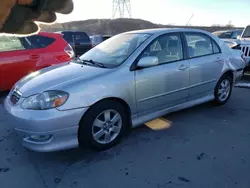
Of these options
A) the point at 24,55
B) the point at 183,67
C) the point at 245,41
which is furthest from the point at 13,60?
the point at 245,41

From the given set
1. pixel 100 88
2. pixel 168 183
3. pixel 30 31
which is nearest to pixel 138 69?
pixel 100 88

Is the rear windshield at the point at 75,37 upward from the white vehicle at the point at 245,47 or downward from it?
upward

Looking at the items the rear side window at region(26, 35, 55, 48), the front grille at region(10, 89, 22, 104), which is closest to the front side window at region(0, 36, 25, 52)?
the rear side window at region(26, 35, 55, 48)

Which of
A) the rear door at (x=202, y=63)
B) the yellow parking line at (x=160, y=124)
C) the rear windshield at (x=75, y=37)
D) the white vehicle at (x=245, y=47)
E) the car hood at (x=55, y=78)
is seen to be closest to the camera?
the car hood at (x=55, y=78)

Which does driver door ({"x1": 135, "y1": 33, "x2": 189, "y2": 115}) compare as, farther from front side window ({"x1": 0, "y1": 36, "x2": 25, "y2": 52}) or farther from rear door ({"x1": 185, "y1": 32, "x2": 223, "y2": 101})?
front side window ({"x1": 0, "y1": 36, "x2": 25, "y2": 52})

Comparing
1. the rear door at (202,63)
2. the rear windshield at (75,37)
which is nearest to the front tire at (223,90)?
the rear door at (202,63)

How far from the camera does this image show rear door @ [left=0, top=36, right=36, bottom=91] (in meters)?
5.23

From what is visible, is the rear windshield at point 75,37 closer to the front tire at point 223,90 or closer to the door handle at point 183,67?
the front tire at point 223,90

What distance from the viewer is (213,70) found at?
4.44 meters

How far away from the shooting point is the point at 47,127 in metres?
2.77

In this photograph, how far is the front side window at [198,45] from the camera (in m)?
4.18

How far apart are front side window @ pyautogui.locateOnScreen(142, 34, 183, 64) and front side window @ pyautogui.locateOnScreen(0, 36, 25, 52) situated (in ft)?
10.1

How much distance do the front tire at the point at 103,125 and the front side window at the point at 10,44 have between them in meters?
3.16

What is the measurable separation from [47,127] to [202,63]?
275 cm
